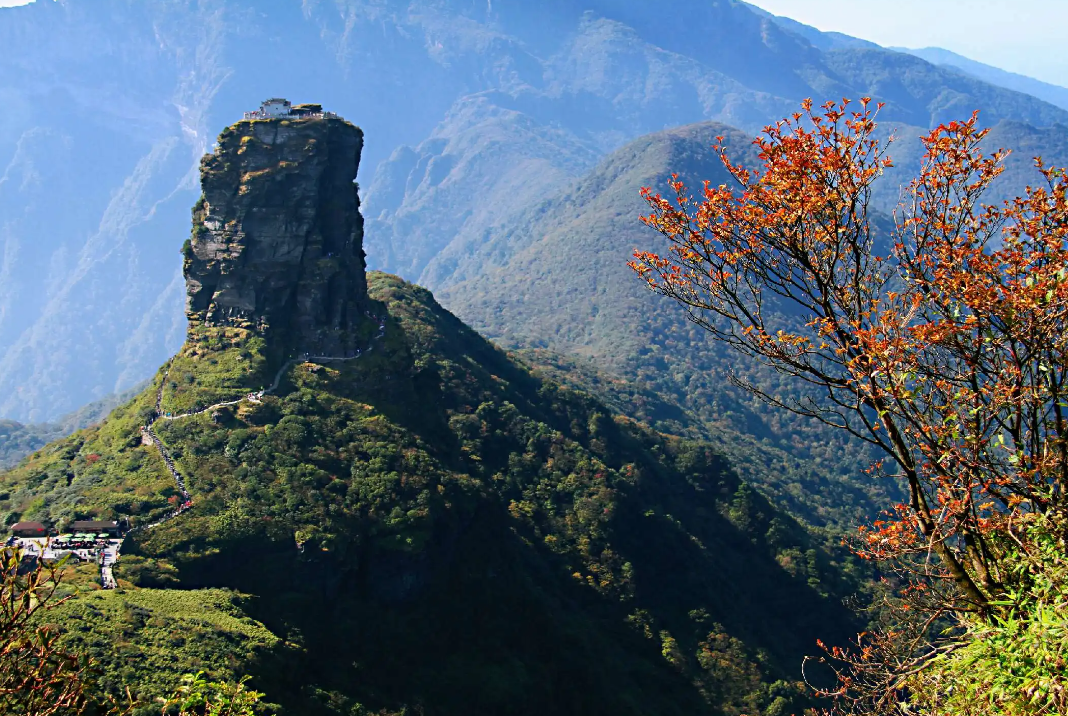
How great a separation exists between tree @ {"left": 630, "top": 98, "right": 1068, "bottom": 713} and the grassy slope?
28.4m

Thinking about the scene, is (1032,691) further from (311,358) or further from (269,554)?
(311,358)

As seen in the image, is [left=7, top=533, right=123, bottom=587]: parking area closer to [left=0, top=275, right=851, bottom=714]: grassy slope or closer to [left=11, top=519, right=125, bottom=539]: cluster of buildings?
[left=11, top=519, right=125, bottom=539]: cluster of buildings

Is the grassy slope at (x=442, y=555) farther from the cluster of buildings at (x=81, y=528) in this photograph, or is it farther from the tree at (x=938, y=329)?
the tree at (x=938, y=329)

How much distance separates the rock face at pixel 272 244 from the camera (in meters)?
56.5

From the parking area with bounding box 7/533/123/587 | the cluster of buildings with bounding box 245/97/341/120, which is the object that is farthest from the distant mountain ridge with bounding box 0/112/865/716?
the cluster of buildings with bounding box 245/97/341/120

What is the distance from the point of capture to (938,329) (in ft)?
29.8

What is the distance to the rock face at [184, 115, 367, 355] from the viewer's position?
185 feet

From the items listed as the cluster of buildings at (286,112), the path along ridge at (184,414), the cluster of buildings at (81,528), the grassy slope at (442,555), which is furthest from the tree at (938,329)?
the cluster of buildings at (286,112)

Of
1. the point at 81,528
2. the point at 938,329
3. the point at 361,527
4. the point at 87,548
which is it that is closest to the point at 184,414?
the point at 81,528

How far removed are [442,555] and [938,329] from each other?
1623 inches

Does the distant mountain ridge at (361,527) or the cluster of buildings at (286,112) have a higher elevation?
the cluster of buildings at (286,112)

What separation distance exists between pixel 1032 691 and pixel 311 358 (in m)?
54.0

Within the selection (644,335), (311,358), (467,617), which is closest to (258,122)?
(311,358)

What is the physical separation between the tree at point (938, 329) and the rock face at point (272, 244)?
165 ft
